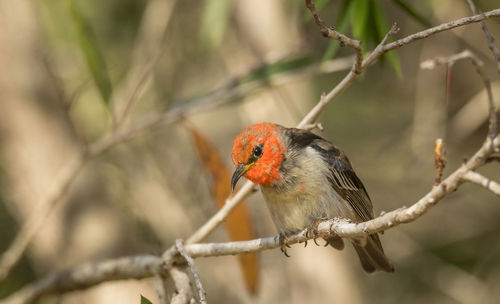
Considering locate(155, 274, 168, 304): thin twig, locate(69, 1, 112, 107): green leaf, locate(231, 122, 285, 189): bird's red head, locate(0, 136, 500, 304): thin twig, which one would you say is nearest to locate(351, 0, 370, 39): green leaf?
locate(231, 122, 285, 189): bird's red head

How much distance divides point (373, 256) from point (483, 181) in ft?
7.98

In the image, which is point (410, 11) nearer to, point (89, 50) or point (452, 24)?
point (452, 24)

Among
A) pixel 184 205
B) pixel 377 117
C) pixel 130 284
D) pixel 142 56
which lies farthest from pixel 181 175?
pixel 377 117

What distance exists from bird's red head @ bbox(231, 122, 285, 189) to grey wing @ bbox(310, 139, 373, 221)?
295mm

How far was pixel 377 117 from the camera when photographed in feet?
24.8

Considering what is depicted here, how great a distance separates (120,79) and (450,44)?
364 cm

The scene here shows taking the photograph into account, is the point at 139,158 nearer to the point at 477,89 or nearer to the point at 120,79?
the point at 120,79

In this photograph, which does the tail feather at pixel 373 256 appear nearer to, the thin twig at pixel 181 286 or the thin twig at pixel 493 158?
the thin twig at pixel 181 286

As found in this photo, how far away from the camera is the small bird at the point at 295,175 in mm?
3629

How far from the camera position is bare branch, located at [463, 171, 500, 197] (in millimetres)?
1628

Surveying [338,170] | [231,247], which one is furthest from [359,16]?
[231,247]

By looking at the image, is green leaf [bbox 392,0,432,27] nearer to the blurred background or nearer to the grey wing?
the blurred background

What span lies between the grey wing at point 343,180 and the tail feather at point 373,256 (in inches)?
6.5

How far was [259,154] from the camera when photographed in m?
3.67
